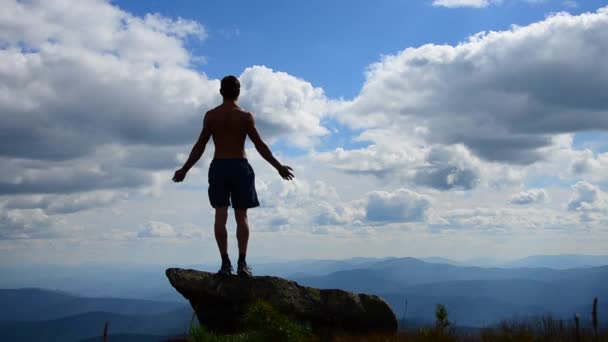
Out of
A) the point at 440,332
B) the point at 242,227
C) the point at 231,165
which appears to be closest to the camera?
the point at 440,332

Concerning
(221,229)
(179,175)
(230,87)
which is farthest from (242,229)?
(230,87)

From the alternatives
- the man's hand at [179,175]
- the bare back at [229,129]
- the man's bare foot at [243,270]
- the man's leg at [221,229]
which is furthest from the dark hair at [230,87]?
the man's bare foot at [243,270]

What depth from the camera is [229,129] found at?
9422 mm

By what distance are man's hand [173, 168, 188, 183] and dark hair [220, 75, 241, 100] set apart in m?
1.71

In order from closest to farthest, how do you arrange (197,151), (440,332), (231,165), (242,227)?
1. (440,332)
2. (231,165)
3. (242,227)
4. (197,151)

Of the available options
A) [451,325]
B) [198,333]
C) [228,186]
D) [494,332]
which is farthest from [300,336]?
[228,186]

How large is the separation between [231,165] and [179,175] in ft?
3.54

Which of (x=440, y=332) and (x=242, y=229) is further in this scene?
(x=242, y=229)

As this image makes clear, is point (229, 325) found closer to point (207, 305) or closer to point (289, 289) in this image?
point (207, 305)

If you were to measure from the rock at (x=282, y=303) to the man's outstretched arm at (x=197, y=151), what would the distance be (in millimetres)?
2190

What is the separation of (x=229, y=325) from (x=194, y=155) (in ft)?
11.6

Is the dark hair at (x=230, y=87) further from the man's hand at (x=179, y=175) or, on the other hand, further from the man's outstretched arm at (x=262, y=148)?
the man's hand at (x=179, y=175)

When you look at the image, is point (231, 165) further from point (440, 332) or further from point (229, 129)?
point (440, 332)

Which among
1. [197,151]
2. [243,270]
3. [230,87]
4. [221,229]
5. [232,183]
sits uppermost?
[230,87]
